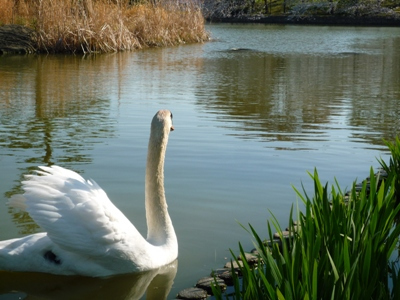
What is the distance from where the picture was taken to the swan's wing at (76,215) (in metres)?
4.24

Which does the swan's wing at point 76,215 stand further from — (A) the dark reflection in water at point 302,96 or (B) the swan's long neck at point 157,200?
(A) the dark reflection in water at point 302,96

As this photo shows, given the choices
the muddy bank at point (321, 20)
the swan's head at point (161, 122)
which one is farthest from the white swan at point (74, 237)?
the muddy bank at point (321, 20)

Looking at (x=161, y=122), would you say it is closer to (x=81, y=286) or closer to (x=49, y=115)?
(x=81, y=286)

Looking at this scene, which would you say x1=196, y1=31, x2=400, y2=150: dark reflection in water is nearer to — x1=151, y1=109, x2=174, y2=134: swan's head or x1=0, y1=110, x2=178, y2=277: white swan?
x1=151, y1=109, x2=174, y2=134: swan's head

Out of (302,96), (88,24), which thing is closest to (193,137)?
(302,96)

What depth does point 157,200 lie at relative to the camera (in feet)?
16.2

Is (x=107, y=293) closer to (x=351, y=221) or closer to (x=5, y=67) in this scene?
(x=351, y=221)

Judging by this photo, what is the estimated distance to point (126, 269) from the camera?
455cm

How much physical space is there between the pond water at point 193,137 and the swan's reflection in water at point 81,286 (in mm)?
10

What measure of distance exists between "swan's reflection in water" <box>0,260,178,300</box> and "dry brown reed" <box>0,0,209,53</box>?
60.6 ft

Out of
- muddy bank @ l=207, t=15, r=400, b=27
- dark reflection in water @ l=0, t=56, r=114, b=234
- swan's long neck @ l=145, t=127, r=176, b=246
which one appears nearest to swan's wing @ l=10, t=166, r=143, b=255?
swan's long neck @ l=145, t=127, r=176, b=246

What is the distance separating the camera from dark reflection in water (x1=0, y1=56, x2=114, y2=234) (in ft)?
26.9

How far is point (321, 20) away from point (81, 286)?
6445cm

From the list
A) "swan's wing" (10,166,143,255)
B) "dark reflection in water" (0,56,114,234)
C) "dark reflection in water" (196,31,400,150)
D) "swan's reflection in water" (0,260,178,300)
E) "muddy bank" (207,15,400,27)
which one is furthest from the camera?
"muddy bank" (207,15,400,27)
